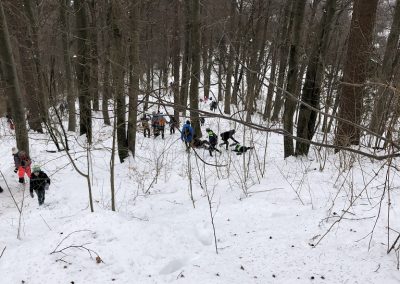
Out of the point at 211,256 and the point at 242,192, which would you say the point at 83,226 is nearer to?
the point at 211,256

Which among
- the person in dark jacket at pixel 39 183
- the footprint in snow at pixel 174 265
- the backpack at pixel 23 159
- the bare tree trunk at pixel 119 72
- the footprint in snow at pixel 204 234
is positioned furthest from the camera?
the backpack at pixel 23 159

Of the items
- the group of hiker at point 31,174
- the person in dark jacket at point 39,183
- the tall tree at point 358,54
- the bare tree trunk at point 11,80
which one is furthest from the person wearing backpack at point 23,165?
the tall tree at point 358,54

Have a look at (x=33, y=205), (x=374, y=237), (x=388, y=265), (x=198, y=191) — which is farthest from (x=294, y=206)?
(x=33, y=205)

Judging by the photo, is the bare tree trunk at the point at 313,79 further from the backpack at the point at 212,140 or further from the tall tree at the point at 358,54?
the backpack at the point at 212,140

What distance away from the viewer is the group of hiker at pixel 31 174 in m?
7.80

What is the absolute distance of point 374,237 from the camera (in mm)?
3537

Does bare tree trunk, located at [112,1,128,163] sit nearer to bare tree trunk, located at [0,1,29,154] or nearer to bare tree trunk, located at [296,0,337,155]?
bare tree trunk, located at [0,1,29,154]

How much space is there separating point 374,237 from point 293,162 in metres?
4.84

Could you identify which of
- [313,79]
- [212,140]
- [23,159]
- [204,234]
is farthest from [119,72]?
[212,140]

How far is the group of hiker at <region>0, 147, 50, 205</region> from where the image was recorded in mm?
7804

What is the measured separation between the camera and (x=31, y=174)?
8.02 metres

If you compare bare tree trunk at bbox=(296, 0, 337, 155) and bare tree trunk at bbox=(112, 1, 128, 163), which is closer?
bare tree trunk at bbox=(112, 1, 128, 163)

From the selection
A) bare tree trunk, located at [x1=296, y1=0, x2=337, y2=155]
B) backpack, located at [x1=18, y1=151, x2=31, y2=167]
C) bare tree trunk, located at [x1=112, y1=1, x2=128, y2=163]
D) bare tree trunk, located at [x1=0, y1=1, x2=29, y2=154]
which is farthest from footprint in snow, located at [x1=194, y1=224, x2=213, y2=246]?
bare tree trunk, located at [x1=0, y1=1, x2=29, y2=154]

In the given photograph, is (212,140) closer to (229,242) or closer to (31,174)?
(31,174)
